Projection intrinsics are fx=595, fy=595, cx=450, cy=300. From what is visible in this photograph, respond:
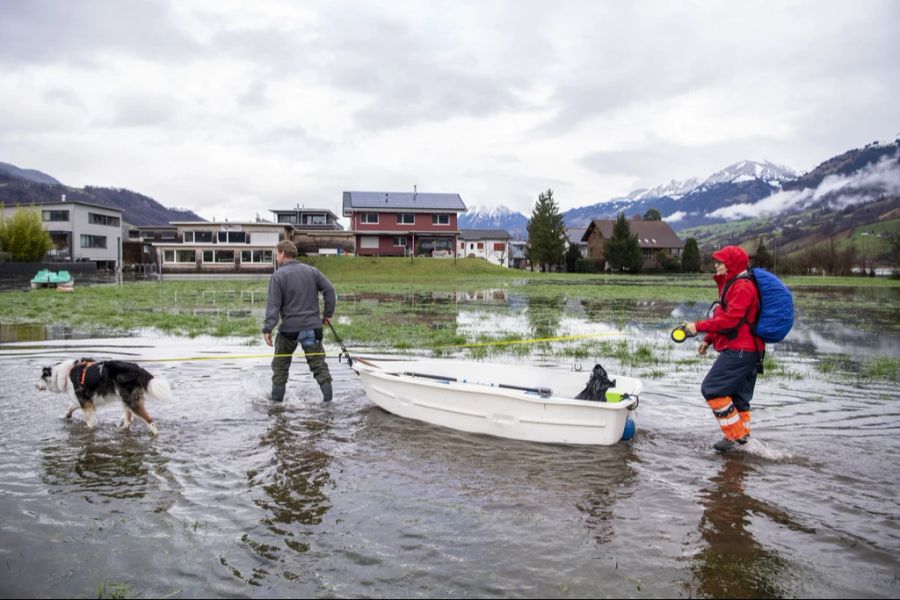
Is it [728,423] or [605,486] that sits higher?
[728,423]

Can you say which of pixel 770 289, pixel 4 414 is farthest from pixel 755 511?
pixel 4 414

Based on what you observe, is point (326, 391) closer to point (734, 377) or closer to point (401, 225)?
point (734, 377)

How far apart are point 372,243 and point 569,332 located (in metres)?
57.2

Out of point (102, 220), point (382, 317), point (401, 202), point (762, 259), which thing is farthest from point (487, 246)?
point (382, 317)

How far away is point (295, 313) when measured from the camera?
30.9 feet

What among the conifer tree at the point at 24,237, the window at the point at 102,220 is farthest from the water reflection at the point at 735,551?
the window at the point at 102,220

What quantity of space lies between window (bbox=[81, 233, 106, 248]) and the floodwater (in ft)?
267

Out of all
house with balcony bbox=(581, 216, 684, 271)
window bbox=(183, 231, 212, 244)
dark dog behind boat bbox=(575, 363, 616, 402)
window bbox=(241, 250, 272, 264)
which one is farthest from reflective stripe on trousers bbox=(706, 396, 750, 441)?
house with balcony bbox=(581, 216, 684, 271)

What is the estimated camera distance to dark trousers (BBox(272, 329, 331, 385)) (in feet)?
30.8

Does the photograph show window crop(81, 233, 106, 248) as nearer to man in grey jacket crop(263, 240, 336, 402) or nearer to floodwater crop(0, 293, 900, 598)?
floodwater crop(0, 293, 900, 598)

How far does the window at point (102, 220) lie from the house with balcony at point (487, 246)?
5061 cm

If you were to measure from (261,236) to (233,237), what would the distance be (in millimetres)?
3126

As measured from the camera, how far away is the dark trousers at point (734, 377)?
7094 mm

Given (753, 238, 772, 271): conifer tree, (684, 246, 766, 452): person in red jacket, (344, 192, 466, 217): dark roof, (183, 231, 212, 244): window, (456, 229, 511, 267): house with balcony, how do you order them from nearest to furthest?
(684, 246, 766, 452): person in red jacket < (183, 231, 212, 244): window < (344, 192, 466, 217): dark roof < (753, 238, 772, 271): conifer tree < (456, 229, 511, 267): house with balcony
